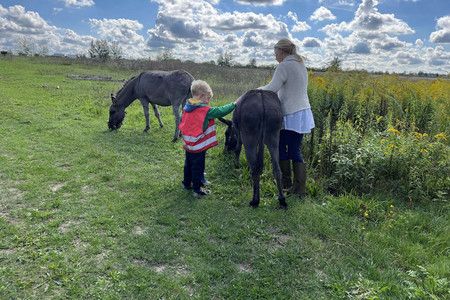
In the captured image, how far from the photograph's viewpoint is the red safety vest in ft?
14.2

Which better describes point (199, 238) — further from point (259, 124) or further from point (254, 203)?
point (259, 124)

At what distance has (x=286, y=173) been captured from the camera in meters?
4.81

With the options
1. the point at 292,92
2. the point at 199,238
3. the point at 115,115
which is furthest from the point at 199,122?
the point at 115,115

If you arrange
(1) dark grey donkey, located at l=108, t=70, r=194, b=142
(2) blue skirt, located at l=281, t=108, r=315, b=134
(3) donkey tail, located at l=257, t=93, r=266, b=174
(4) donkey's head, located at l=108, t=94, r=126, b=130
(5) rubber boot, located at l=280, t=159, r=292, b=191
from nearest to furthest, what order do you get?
(3) donkey tail, located at l=257, t=93, r=266, b=174, (2) blue skirt, located at l=281, t=108, r=315, b=134, (5) rubber boot, located at l=280, t=159, r=292, b=191, (1) dark grey donkey, located at l=108, t=70, r=194, b=142, (4) donkey's head, located at l=108, t=94, r=126, b=130

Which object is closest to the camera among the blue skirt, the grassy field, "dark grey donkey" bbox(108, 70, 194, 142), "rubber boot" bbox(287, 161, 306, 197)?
the grassy field

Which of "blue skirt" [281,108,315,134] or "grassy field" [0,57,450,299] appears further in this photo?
"blue skirt" [281,108,315,134]

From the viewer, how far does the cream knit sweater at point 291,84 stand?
4.12 meters

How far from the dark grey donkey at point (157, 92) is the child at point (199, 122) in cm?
356

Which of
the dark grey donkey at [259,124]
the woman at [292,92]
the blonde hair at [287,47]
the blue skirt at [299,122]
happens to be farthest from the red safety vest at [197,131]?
the blonde hair at [287,47]

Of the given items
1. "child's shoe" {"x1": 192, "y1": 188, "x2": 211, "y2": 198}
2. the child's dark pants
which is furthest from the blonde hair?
"child's shoe" {"x1": 192, "y1": 188, "x2": 211, "y2": 198}

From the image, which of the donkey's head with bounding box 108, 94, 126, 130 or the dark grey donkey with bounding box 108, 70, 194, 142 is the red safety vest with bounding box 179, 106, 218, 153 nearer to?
the dark grey donkey with bounding box 108, 70, 194, 142

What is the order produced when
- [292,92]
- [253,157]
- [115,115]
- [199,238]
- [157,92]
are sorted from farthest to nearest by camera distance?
[115,115]
[157,92]
[292,92]
[253,157]
[199,238]

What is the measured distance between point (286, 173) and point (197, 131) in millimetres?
1773

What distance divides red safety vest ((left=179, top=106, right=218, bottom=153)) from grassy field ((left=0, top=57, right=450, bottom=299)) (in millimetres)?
955
